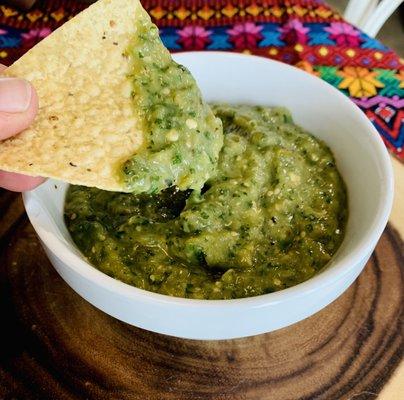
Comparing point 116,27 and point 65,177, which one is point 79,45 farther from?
point 65,177

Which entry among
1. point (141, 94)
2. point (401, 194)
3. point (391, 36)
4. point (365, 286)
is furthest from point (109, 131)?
point (391, 36)

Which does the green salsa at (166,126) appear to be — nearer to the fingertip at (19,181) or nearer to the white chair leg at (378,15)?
the fingertip at (19,181)

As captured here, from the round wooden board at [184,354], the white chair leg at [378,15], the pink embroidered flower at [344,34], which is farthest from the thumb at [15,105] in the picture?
the white chair leg at [378,15]

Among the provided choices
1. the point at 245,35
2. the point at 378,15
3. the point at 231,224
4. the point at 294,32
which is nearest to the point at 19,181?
the point at 231,224

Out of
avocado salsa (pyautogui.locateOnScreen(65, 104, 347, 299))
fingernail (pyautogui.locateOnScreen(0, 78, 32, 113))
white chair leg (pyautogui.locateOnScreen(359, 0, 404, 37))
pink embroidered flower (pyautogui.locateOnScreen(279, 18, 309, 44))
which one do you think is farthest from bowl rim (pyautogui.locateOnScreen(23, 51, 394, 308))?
white chair leg (pyautogui.locateOnScreen(359, 0, 404, 37))

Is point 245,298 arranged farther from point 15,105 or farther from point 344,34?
point 344,34

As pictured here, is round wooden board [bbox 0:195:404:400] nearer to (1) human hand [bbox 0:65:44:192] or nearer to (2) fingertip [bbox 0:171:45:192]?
(2) fingertip [bbox 0:171:45:192]
